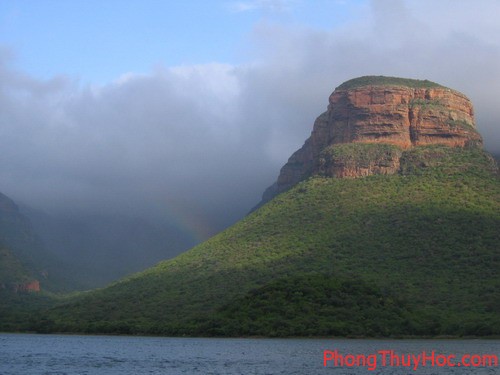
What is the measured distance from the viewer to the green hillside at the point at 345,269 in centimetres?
13288

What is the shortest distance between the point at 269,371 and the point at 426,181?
103324 mm

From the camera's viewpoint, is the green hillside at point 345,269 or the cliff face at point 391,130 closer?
the green hillside at point 345,269

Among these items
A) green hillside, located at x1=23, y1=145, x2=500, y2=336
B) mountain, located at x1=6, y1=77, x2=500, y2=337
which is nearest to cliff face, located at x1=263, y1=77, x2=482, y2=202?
mountain, located at x1=6, y1=77, x2=500, y2=337

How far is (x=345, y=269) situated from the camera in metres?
149

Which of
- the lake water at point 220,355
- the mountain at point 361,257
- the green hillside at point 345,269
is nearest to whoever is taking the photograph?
the lake water at point 220,355

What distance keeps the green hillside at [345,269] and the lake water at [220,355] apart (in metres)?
4.91

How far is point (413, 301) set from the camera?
135625 millimetres

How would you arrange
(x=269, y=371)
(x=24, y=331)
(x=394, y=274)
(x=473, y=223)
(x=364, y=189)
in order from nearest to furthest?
1. (x=269, y=371)
2. (x=394, y=274)
3. (x=473, y=223)
4. (x=24, y=331)
5. (x=364, y=189)

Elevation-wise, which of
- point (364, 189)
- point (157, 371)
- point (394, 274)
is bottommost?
point (157, 371)

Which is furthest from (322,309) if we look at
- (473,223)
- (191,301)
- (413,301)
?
(473,223)

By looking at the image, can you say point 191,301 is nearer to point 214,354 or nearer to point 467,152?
point 214,354

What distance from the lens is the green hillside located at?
5231 inches

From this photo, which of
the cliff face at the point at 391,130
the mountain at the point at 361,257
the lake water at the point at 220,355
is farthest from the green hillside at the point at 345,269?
the lake water at the point at 220,355

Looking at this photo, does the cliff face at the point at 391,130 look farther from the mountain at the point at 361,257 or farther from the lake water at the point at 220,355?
the lake water at the point at 220,355
